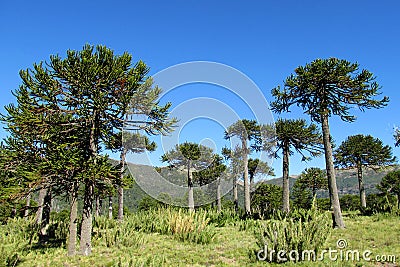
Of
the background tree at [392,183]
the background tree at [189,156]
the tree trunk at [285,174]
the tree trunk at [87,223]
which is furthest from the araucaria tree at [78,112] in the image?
the background tree at [392,183]

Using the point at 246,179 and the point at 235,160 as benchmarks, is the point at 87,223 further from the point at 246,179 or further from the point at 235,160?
the point at 235,160

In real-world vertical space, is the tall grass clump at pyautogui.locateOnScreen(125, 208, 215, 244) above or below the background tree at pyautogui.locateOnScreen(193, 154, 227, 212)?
below

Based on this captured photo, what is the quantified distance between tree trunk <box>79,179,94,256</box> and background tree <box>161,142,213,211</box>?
17634mm

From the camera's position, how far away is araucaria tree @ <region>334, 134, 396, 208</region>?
25.9 metres

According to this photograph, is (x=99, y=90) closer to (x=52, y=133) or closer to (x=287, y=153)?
(x=52, y=133)

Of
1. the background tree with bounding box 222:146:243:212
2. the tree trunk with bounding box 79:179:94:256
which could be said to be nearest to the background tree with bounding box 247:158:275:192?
the background tree with bounding box 222:146:243:212

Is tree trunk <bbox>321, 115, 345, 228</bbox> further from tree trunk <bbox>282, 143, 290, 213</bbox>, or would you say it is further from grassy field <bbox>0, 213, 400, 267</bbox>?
tree trunk <bbox>282, 143, 290, 213</bbox>

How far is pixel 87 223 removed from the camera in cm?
925

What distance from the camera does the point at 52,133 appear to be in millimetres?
9398

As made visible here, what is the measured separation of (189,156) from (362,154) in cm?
1669

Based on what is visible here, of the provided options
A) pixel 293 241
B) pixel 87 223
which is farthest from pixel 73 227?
pixel 293 241

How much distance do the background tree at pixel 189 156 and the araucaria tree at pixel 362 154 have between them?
12.6 metres

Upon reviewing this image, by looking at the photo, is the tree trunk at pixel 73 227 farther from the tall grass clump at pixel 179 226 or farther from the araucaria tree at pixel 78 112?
the tall grass clump at pixel 179 226

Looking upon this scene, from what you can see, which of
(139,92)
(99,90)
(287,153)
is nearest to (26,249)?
(99,90)
